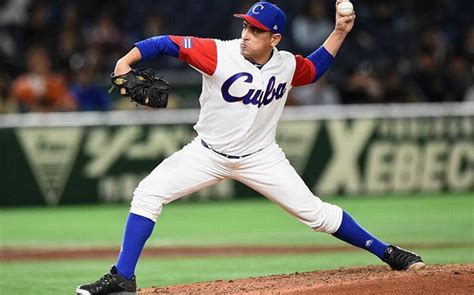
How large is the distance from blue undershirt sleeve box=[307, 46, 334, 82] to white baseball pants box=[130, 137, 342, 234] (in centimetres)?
65

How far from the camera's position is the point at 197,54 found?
641cm

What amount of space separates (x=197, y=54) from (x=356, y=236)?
1.70 m

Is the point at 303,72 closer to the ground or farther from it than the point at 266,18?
closer to the ground

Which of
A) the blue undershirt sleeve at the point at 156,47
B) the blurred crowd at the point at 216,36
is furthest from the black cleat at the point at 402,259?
the blurred crowd at the point at 216,36

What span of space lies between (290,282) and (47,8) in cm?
1151

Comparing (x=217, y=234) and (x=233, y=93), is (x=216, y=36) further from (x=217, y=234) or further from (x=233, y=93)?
(x=233, y=93)

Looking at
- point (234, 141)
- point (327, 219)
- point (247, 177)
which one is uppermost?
point (234, 141)

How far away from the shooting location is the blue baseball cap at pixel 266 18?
6.54 metres

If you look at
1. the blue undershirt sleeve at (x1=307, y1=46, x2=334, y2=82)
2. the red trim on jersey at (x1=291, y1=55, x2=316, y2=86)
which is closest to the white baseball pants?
the red trim on jersey at (x1=291, y1=55, x2=316, y2=86)

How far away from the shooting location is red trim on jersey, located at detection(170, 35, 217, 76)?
6391 mm

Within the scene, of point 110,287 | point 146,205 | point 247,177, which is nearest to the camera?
point 110,287

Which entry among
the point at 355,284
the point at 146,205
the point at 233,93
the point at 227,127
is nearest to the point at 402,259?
the point at 355,284

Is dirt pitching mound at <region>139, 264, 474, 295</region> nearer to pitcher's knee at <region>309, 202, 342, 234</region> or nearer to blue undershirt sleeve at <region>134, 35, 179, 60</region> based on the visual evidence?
pitcher's knee at <region>309, 202, 342, 234</region>

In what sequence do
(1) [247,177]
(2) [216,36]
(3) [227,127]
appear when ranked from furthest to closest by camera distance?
1. (2) [216,36]
2. (1) [247,177]
3. (3) [227,127]
